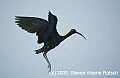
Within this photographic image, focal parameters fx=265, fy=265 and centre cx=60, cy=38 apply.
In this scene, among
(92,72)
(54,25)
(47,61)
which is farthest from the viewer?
(92,72)

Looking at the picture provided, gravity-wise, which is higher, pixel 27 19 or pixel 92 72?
pixel 27 19

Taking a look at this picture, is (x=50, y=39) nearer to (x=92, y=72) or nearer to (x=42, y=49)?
(x=42, y=49)

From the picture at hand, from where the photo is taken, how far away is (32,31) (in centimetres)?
165

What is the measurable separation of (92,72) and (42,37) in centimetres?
48

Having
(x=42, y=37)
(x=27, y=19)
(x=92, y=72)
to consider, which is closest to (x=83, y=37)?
(x=92, y=72)

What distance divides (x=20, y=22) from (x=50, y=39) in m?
0.21

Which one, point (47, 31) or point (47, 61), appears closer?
point (47, 31)

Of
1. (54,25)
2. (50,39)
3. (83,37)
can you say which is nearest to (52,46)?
(50,39)

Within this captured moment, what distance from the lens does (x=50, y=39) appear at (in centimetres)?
167

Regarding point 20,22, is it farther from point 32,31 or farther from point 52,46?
point 52,46

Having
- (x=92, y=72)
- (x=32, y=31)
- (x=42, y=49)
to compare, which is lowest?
(x=92, y=72)

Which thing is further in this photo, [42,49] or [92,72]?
[92,72]

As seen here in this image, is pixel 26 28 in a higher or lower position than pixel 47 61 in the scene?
higher

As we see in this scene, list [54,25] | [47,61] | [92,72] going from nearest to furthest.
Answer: [54,25] → [47,61] → [92,72]
